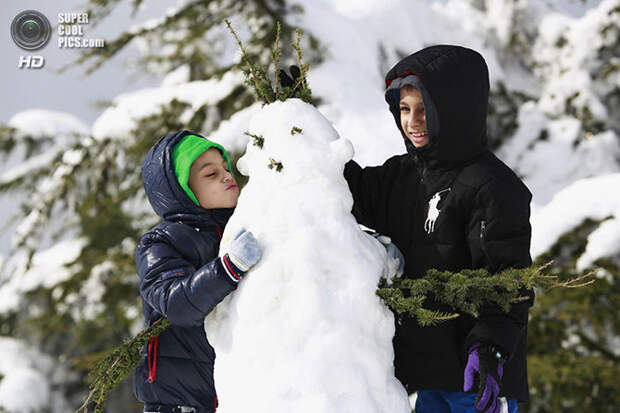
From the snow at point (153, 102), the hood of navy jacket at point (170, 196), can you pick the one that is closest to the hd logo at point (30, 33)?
the snow at point (153, 102)

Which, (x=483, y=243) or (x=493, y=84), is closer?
(x=483, y=243)

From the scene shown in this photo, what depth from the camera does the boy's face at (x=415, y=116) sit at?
206 centimetres

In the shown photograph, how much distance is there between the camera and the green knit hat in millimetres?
2121

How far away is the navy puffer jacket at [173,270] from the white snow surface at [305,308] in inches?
10.8

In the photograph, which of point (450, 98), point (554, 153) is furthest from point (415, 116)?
point (554, 153)

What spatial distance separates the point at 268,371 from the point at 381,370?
0.34 meters

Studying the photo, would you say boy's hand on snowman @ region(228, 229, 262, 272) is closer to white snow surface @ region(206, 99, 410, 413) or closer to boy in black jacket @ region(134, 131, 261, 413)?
white snow surface @ region(206, 99, 410, 413)

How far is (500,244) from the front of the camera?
1848 mm

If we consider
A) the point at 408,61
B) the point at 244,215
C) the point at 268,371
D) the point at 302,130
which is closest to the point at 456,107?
the point at 408,61

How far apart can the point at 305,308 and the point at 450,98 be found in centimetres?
91

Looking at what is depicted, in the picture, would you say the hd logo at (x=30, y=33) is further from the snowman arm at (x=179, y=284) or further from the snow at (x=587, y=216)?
the snow at (x=587, y=216)

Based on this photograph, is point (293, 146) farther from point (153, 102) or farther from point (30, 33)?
point (30, 33)

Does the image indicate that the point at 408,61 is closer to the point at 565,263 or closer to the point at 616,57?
the point at 565,263

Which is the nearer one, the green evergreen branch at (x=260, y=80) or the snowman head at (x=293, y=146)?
the snowman head at (x=293, y=146)
